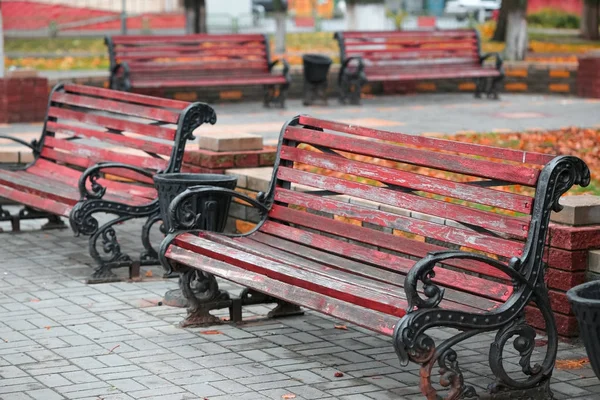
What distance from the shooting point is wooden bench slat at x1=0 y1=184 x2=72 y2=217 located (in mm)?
8258

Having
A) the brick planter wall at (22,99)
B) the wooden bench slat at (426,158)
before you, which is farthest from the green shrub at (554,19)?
the wooden bench slat at (426,158)

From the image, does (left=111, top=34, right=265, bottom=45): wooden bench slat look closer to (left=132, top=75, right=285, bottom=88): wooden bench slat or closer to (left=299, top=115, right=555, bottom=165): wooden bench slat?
(left=132, top=75, right=285, bottom=88): wooden bench slat

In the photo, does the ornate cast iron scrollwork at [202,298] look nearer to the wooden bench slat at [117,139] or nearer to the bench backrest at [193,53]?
the wooden bench slat at [117,139]

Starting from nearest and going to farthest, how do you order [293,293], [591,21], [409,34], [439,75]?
[293,293]
[439,75]
[409,34]
[591,21]

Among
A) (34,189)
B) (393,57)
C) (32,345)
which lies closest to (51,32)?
(393,57)

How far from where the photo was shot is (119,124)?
350 inches

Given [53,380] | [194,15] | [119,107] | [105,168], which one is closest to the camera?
[53,380]

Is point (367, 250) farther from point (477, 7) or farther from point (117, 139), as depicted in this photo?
point (477, 7)

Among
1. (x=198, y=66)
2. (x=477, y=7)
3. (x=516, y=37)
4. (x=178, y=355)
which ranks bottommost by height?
(x=178, y=355)

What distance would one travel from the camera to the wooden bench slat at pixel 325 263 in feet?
18.3

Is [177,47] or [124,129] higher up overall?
[177,47]

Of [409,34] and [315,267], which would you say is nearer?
[315,267]

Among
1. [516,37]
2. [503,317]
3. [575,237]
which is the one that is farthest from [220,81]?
[503,317]

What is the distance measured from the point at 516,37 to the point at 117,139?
501 inches
